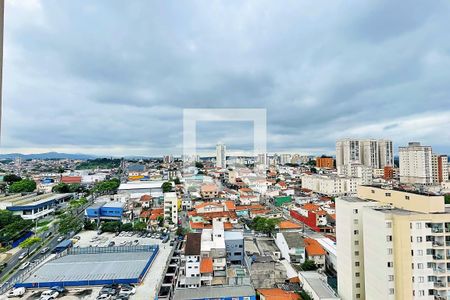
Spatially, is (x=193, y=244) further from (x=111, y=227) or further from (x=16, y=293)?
(x=111, y=227)

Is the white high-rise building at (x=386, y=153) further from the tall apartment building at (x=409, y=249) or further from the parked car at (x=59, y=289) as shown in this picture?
the parked car at (x=59, y=289)

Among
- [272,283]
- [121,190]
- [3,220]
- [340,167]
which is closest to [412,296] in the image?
[272,283]

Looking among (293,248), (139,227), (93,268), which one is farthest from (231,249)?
(139,227)

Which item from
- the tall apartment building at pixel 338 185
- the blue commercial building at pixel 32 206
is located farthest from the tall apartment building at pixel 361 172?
the blue commercial building at pixel 32 206

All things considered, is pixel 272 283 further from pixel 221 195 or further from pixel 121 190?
pixel 121 190

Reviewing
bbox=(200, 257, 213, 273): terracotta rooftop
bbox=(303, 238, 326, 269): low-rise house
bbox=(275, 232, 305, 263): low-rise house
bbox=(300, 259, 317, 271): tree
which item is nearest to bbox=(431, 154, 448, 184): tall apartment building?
bbox=(303, 238, 326, 269): low-rise house

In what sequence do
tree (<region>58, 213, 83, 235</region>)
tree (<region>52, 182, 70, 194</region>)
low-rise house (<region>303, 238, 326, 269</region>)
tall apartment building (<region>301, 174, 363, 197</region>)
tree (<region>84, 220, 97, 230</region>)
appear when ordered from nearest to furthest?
low-rise house (<region>303, 238, 326, 269</region>), tree (<region>58, 213, 83, 235</region>), tree (<region>84, 220, 97, 230</region>), tree (<region>52, 182, 70, 194</region>), tall apartment building (<region>301, 174, 363, 197</region>)

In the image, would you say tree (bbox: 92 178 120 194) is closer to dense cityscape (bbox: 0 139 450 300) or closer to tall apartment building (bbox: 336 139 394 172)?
dense cityscape (bbox: 0 139 450 300)
